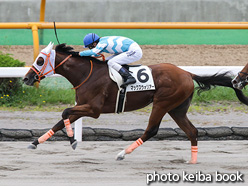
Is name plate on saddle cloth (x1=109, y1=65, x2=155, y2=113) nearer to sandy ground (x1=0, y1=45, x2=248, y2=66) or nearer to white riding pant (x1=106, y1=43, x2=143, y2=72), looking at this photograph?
white riding pant (x1=106, y1=43, x2=143, y2=72)

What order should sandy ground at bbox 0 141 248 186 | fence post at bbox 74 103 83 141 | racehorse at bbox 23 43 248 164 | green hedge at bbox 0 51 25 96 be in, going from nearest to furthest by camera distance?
sandy ground at bbox 0 141 248 186, racehorse at bbox 23 43 248 164, fence post at bbox 74 103 83 141, green hedge at bbox 0 51 25 96

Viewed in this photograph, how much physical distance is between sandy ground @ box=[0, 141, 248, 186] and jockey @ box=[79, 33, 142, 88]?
2.78 feet

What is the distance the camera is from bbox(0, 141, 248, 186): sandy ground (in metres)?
4.65

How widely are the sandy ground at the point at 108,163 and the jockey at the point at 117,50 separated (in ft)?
2.78

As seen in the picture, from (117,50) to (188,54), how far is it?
514 cm

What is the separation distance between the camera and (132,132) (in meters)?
6.84

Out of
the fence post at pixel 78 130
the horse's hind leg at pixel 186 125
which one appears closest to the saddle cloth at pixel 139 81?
the horse's hind leg at pixel 186 125

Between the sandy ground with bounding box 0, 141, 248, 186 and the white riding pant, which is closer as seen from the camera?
the sandy ground with bounding box 0, 141, 248, 186

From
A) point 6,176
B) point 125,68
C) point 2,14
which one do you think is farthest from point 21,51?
point 6,176

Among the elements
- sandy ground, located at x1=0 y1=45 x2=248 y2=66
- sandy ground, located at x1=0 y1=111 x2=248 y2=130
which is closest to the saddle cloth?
sandy ground, located at x1=0 y1=111 x2=248 y2=130

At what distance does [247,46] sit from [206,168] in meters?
6.20

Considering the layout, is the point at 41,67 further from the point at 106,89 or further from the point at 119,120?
the point at 119,120

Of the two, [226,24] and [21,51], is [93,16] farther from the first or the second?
[226,24]

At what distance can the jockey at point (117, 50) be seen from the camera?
5.60m
